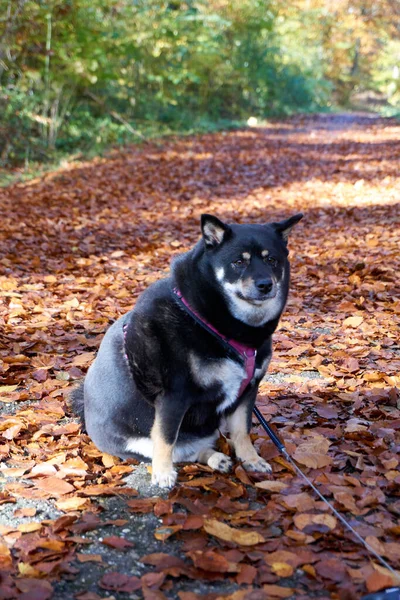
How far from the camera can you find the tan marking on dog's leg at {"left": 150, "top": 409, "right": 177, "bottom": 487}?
141 inches

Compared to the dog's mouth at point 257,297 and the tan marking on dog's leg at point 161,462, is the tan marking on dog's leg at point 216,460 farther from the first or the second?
the dog's mouth at point 257,297

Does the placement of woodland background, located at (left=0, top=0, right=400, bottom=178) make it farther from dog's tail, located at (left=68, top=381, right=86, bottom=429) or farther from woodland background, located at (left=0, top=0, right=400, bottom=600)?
dog's tail, located at (left=68, top=381, right=86, bottom=429)

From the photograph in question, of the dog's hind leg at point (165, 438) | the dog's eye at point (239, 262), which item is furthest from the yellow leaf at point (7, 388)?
the dog's eye at point (239, 262)

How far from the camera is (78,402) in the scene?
434cm

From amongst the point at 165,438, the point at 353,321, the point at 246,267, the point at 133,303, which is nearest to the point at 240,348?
the point at 246,267

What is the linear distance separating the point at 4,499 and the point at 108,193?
11.2 meters

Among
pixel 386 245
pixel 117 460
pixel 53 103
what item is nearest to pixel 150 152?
pixel 53 103

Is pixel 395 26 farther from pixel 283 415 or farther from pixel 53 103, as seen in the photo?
pixel 283 415

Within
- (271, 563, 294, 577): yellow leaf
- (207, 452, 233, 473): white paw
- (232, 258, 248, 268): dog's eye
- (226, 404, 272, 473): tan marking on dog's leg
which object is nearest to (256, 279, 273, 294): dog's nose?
(232, 258, 248, 268): dog's eye

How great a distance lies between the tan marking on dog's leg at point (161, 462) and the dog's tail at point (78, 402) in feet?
2.69

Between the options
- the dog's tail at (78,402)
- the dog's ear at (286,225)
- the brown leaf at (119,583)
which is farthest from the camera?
the dog's tail at (78,402)

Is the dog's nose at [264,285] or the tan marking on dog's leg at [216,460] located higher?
the dog's nose at [264,285]

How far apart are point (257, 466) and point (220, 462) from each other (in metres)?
0.21

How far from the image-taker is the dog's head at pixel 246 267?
349cm
